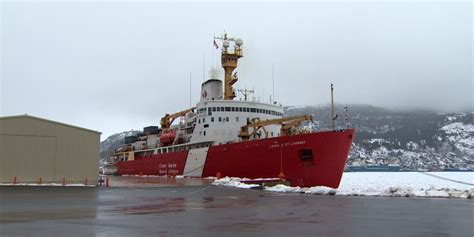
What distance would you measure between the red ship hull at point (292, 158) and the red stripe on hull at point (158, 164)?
6223 mm

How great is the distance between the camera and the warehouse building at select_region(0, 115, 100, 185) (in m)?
27.4

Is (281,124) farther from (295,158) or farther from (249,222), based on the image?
(249,222)

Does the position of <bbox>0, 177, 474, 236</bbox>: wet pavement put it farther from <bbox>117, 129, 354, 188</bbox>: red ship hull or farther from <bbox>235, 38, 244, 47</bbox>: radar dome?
<bbox>235, 38, 244, 47</bbox>: radar dome

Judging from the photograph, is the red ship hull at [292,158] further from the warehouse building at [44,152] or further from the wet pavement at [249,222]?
the wet pavement at [249,222]

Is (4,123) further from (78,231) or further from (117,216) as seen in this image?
(78,231)

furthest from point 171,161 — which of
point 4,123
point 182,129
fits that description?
point 4,123

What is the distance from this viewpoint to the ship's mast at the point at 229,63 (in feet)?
149

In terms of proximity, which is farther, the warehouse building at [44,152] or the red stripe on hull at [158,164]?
the red stripe on hull at [158,164]

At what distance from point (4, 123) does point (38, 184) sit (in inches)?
169

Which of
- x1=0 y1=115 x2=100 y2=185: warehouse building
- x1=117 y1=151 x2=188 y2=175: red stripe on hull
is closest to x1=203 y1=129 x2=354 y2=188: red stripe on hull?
x1=117 y1=151 x2=188 y2=175: red stripe on hull

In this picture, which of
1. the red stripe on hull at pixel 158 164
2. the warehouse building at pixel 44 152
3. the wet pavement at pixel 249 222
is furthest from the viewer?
the red stripe on hull at pixel 158 164

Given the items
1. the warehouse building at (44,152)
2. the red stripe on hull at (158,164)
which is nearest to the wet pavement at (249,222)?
the warehouse building at (44,152)

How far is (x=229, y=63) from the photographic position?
45406mm

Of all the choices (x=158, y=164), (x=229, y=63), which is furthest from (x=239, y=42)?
(x=158, y=164)
